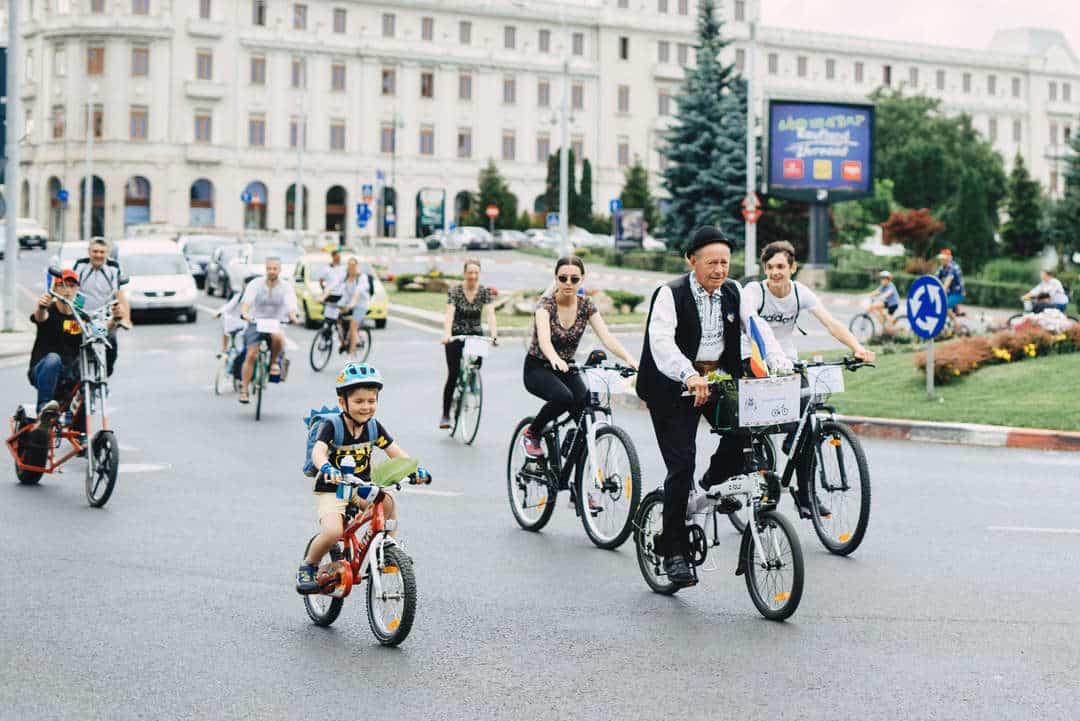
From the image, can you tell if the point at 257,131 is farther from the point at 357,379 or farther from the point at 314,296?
the point at 357,379

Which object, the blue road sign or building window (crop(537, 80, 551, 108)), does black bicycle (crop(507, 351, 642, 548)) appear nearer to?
the blue road sign

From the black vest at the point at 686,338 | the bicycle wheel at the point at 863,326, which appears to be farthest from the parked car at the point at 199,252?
the black vest at the point at 686,338

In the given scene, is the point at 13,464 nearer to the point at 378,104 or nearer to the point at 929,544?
the point at 929,544

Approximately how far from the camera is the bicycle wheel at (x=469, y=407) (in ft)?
49.6

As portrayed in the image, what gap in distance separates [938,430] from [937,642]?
29.8ft

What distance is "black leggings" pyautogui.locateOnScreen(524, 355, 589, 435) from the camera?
9727 millimetres

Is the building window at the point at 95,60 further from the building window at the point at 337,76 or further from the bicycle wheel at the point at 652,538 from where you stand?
the bicycle wheel at the point at 652,538

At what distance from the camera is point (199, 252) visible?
48125mm

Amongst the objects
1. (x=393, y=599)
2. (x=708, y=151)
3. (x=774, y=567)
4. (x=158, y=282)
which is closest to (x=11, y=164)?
(x=158, y=282)

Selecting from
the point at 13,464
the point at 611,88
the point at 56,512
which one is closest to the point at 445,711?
the point at 56,512

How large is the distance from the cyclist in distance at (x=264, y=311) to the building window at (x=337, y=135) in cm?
8463

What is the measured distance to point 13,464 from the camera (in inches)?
515

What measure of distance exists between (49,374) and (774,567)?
21.7ft

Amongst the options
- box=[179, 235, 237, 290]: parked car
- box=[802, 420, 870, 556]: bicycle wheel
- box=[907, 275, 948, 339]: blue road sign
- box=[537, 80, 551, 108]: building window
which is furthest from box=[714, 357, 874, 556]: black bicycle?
box=[537, 80, 551, 108]: building window
